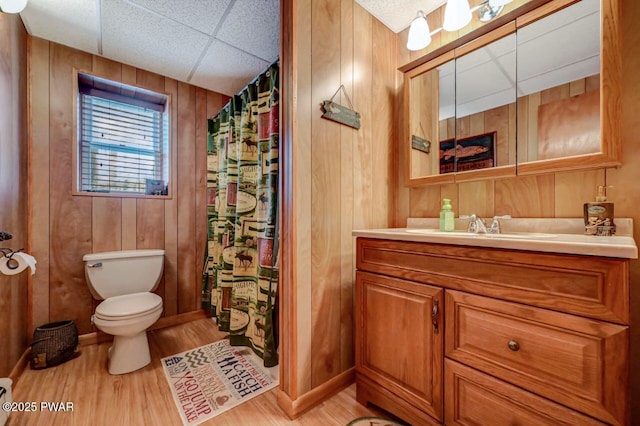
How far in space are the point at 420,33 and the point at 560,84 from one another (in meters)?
0.76

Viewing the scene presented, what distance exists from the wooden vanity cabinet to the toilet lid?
138 cm

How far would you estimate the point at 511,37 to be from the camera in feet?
4.29

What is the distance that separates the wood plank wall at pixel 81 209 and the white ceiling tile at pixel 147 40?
0.19 m

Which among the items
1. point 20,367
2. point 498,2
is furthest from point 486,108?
point 20,367

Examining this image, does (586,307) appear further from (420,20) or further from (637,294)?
(420,20)

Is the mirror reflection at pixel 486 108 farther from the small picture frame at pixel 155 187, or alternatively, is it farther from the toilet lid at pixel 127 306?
the small picture frame at pixel 155 187

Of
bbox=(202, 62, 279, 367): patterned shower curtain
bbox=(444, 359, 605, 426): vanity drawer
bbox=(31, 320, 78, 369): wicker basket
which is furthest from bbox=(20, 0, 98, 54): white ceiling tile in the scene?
bbox=(444, 359, 605, 426): vanity drawer

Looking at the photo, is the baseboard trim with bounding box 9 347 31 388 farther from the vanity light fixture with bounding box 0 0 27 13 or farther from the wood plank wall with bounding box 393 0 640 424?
the wood plank wall with bounding box 393 0 640 424

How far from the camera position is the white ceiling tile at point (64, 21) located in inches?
60.4

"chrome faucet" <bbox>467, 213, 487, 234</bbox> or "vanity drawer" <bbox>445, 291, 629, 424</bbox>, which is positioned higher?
"chrome faucet" <bbox>467, 213, 487, 234</bbox>

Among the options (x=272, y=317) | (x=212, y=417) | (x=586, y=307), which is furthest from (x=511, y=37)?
(x=212, y=417)

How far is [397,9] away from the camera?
161cm

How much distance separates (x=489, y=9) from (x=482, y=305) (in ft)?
4.91

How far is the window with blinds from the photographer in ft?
6.80
